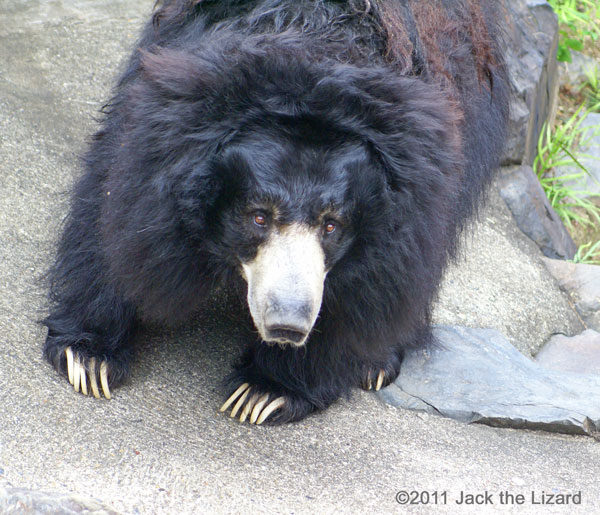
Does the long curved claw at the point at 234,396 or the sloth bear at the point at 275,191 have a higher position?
the sloth bear at the point at 275,191

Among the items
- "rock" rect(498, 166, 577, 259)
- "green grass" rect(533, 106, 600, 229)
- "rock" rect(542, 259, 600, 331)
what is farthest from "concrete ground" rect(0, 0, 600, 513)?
"green grass" rect(533, 106, 600, 229)

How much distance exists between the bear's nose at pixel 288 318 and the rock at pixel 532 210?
10.4 feet

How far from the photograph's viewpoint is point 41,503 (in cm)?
193

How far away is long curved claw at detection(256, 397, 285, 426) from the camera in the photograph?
2.75m

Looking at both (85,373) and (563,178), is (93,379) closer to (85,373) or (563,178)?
(85,373)

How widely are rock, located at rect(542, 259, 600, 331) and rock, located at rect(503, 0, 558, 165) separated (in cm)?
84

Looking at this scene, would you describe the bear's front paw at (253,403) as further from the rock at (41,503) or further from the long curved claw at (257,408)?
the rock at (41,503)

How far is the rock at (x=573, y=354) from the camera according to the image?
3.90 m

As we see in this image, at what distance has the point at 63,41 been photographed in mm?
4762

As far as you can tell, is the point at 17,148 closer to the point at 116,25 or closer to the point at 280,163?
the point at 116,25

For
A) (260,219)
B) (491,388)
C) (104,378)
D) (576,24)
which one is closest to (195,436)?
(104,378)

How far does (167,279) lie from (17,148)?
163 centimetres

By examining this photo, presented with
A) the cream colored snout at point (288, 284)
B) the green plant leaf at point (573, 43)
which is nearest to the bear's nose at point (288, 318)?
the cream colored snout at point (288, 284)

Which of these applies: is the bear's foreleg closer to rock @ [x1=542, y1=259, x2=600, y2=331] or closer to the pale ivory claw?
the pale ivory claw
